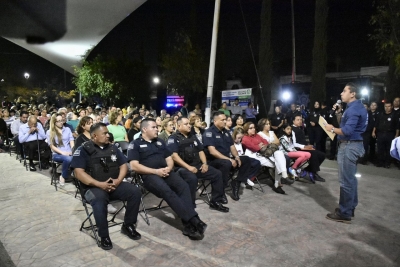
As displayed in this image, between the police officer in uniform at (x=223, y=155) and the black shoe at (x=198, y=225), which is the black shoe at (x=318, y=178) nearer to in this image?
the police officer in uniform at (x=223, y=155)

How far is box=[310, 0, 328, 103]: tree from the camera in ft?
47.9

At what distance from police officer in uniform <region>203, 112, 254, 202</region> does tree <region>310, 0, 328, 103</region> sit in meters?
10.4

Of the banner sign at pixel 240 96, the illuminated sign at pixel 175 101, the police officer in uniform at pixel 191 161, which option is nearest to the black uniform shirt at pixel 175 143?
the police officer in uniform at pixel 191 161

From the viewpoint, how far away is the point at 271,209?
4.91 metres

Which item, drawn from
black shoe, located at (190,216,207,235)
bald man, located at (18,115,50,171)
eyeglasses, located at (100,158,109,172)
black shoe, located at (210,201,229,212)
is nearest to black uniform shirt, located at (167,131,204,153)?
black shoe, located at (210,201,229,212)

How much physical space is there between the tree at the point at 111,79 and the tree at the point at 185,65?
519 centimetres

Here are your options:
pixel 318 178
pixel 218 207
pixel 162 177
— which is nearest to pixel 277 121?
pixel 318 178

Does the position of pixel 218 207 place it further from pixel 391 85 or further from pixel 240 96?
pixel 391 85

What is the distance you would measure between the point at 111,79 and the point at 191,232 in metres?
20.8

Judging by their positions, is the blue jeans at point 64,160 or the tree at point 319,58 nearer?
the blue jeans at point 64,160

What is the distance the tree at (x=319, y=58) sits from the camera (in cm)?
1460

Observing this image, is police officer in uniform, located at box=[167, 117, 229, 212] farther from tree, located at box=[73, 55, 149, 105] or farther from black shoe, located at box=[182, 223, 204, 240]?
tree, located at box=[73, 55, 149, 105]

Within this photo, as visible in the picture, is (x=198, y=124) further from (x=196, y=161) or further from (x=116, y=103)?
(x=116, y=103)

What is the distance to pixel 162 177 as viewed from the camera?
427 cm
